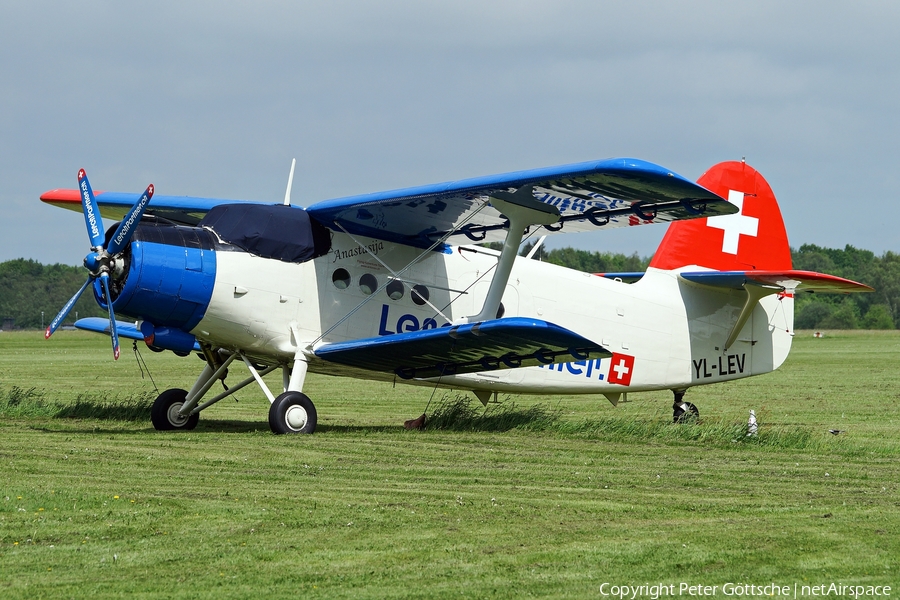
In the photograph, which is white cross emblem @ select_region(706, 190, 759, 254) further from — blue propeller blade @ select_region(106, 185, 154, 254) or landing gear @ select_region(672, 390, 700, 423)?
blue propeller blade @ select_region(106, 185, 154, 254)

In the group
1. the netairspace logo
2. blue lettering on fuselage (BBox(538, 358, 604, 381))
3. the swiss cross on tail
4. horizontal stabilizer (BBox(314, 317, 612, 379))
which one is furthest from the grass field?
the swiss cross on tail

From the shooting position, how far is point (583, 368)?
1474cm

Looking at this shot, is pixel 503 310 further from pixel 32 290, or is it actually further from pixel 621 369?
pixel 32 290

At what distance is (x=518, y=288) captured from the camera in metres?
13.9

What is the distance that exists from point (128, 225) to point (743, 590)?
7865mm

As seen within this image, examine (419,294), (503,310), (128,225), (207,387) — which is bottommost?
(207,387)

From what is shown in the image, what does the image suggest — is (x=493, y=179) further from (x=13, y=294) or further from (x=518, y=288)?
(x=13, y=294)

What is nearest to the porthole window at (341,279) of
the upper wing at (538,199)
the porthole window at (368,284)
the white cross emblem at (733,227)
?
the porthole window at (368,284)

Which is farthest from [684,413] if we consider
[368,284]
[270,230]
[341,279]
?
[270,230]

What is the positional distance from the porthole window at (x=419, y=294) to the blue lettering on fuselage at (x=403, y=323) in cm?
21

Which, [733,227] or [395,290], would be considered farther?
[733,227]

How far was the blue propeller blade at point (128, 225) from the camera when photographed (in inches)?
435

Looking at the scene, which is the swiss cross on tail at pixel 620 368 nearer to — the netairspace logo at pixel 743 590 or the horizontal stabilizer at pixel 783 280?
the horizontal stabilizer at pixel 783 280

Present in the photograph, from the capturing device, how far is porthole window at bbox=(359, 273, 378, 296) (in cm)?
1308
